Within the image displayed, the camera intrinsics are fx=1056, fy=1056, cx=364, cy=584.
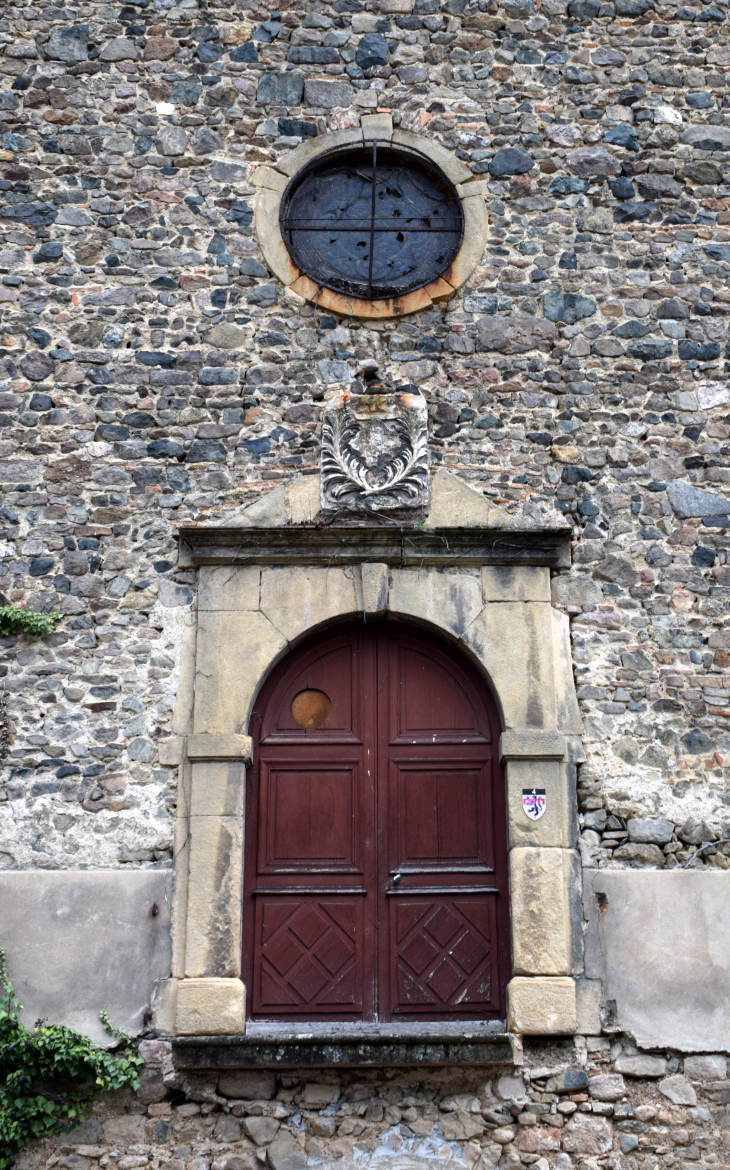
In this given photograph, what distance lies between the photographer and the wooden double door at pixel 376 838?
520 centimetres

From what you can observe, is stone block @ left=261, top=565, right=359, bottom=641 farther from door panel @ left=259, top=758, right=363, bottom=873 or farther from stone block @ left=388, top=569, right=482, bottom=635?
door panel @ left=259, top=758, right=363, bottom=873

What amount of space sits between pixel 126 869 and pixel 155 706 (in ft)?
2.66

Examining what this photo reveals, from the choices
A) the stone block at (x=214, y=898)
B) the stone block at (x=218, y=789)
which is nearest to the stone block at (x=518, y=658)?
the stone block at (x=218, y=789)

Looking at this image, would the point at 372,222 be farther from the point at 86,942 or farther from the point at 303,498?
the point at 86,942

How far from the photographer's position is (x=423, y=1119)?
16.0ft

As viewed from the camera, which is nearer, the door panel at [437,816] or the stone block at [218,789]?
the stone block at [218,789]

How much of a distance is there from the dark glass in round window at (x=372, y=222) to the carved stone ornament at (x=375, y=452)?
2.38 ft

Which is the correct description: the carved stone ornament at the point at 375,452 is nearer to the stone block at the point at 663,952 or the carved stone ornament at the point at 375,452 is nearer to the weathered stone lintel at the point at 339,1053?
the stone block at the point at 663,952

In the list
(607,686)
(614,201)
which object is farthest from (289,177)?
(607,686)

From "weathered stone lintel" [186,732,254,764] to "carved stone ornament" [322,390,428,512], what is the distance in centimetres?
133

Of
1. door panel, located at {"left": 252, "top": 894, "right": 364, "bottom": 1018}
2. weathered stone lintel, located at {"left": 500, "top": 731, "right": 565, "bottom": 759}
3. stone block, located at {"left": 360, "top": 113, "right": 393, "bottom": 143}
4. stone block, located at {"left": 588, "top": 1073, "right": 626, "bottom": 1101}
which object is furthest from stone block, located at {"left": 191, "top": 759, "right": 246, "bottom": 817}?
stone block, located at {"left": 360, "top": 113, "right": 393, "bottom": 143}

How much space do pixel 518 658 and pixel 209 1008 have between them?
2.26 m

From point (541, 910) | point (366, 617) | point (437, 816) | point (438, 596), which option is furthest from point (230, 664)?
point (541, 910)

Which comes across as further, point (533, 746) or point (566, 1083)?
point (533, 746)
